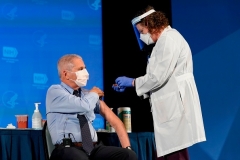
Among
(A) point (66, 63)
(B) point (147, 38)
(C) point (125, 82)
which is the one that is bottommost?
(C) point (125, 82)

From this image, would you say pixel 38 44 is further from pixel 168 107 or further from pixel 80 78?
pixel 168 107

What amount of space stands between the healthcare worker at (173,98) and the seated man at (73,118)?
284 millimetres

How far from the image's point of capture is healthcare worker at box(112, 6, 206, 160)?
3008mm

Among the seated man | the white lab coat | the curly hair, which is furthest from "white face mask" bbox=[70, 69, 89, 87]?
the curly hair

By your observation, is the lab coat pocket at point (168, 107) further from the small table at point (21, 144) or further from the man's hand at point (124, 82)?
the small table at point (21, 144)

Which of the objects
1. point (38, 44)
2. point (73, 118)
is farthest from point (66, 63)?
point (38, 44)

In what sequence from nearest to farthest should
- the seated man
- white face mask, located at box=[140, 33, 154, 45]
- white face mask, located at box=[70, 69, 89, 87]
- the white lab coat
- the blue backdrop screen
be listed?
the seated man < the white lab coat < white face mask, located at box=[70, 69, 89, 87] < white face mask, located at box=[140, 33, 154, 45] < the blue backdrop screen

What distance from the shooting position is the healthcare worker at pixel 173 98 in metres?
3.01

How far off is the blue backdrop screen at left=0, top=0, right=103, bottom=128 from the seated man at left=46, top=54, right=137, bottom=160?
0.97 metres

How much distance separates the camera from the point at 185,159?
9.90ft

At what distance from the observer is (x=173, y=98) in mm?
3023

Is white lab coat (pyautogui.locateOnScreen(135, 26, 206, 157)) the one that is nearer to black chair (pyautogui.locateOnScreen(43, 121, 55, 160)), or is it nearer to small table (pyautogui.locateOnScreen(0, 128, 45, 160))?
black chair (pyautogui.locateOnScreen(43, 121, 55, 160))

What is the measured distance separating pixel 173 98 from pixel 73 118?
0.69 m

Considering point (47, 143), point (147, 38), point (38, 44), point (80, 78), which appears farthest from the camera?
point (38, 44)
